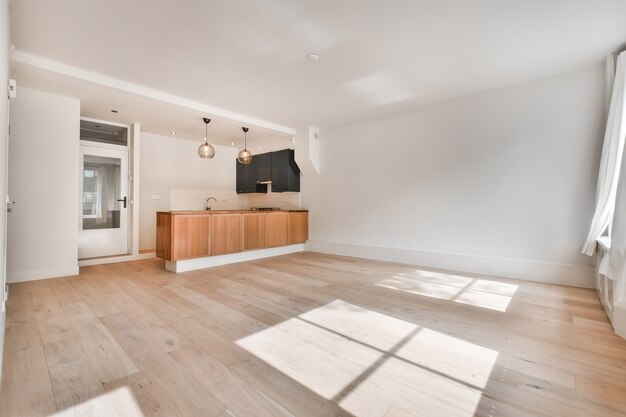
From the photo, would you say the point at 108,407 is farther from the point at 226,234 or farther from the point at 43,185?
the point at 43,185

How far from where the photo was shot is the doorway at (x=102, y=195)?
5.25m

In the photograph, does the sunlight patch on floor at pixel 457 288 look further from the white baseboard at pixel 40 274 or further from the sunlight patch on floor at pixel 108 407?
the white baseboard at pixel 40 274

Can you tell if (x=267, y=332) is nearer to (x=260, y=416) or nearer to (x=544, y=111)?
(x=260, y=416)

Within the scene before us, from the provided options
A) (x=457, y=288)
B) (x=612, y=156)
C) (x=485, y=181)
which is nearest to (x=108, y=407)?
(x=457, y=288)

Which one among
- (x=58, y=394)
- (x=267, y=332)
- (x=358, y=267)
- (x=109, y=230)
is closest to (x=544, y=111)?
(x=358, y=267)

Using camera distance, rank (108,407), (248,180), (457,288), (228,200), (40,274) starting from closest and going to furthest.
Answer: (108,407) → (457,288) → (40,274) → (248,180) → (228,200)

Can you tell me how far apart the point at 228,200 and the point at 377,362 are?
21.8 ft

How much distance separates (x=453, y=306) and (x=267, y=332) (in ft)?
6.51

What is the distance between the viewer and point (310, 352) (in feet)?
6.77

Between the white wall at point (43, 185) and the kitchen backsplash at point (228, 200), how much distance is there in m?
2.39

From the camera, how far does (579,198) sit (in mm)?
3707

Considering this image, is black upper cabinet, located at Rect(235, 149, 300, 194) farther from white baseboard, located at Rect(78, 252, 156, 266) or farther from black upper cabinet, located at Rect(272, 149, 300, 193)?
white baseboard, located at Rect(78, 252, 156, 266)

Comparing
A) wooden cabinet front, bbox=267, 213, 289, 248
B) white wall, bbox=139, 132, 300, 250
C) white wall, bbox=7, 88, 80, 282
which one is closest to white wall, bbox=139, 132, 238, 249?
white wall, bbox=139, 132, 300, 250

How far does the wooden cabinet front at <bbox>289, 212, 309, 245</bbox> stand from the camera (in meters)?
6.46
